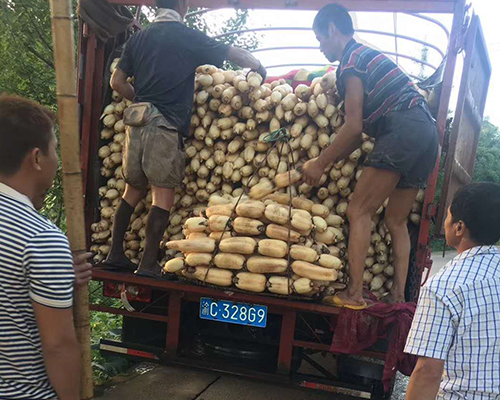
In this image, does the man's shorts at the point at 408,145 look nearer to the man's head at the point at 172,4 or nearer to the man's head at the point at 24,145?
the man's head at the point at 172,4

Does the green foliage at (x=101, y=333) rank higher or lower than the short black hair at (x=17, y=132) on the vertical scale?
lower

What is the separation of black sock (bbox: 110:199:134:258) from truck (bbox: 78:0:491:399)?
0.27 meters

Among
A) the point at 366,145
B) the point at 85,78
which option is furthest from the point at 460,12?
the point at 85,78

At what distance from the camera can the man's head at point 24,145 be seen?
151cm

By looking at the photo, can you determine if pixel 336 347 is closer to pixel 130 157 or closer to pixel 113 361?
pixel 130 157

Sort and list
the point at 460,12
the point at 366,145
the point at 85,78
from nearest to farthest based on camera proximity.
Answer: the point at 460,12
the point at 366,145
the point at 85,78

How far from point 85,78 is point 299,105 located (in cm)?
177

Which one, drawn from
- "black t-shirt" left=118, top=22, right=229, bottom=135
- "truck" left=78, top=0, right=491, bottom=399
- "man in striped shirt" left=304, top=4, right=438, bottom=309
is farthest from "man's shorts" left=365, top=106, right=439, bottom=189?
"black t-shirt" left=118, top=22, right=229, bottom=135

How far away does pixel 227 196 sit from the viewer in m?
3.98

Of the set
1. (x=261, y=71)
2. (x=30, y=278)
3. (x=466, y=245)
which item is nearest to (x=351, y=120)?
(x=261, y=71)

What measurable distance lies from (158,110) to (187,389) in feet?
7.59

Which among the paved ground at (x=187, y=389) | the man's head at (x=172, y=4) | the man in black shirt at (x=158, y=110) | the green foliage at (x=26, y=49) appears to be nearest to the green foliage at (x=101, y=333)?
the paved ground at (x=187, y=389)

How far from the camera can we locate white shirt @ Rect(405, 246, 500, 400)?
1778mm

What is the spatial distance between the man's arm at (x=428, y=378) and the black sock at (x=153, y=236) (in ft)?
7.22
